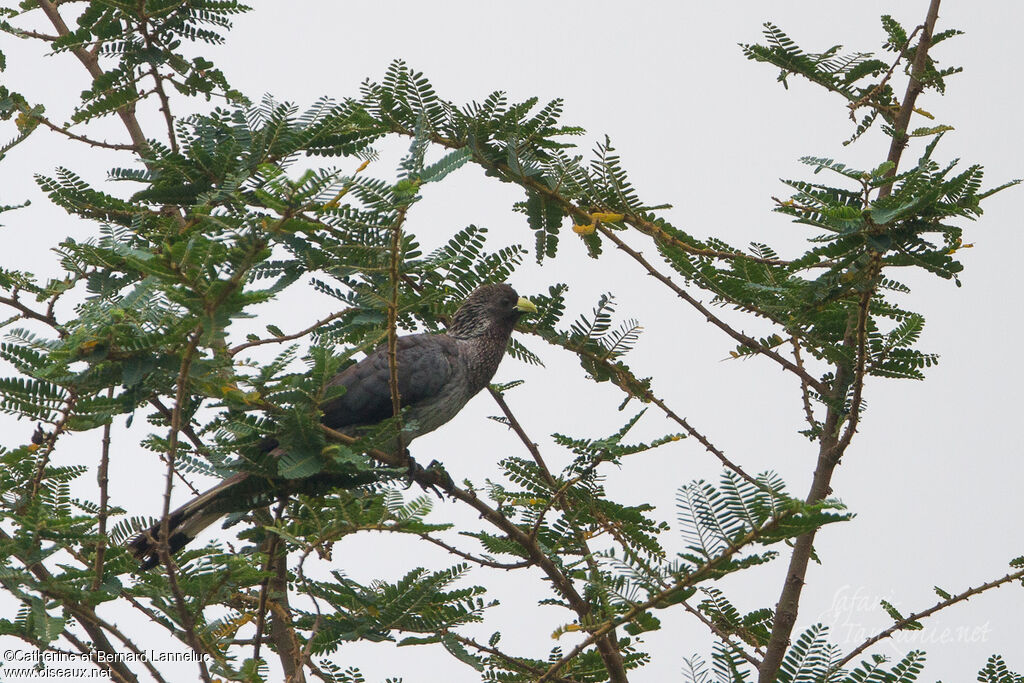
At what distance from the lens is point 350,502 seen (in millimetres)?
3701

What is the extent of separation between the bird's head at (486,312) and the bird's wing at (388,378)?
0.27 metres

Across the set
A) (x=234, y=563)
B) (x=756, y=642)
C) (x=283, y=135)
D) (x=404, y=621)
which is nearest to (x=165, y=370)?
(x=234, y=563)

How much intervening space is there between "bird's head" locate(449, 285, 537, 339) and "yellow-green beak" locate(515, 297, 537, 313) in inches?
7.1

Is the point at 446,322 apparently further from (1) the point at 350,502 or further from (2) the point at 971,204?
(2) the point at 971,204

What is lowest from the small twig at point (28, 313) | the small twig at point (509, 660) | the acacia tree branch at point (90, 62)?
the small twig at point (509, 660)

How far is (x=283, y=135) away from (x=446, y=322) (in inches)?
92.5

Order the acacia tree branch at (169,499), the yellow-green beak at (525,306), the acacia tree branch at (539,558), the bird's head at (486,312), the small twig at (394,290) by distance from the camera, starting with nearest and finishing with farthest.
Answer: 1. the acacia tree branch at (169,499)
2. the small twig at (394,290)
3. the acacia tree branch at (539,558)
4. the yellow-green beak at (525,306)
5. the bird's head at (486,312)

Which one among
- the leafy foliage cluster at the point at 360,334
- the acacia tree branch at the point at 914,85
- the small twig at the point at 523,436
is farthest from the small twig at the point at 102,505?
the acacia tree branch at the point at 914,85

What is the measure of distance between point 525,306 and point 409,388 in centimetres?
76

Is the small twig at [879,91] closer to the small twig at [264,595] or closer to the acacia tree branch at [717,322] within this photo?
the acacia tree branch at [717,322]

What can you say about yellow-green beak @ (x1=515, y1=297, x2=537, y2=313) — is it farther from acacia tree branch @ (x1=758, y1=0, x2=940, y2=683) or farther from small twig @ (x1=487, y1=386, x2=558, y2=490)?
acacia tree branch @ (x1=758, y1=0, x2=940, y2=683)

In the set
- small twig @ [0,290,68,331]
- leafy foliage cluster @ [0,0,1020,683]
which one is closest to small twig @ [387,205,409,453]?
leafy foliage cluster @ [0,0,1020,683]

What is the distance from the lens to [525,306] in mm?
5641

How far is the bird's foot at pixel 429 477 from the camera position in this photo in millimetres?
4918
